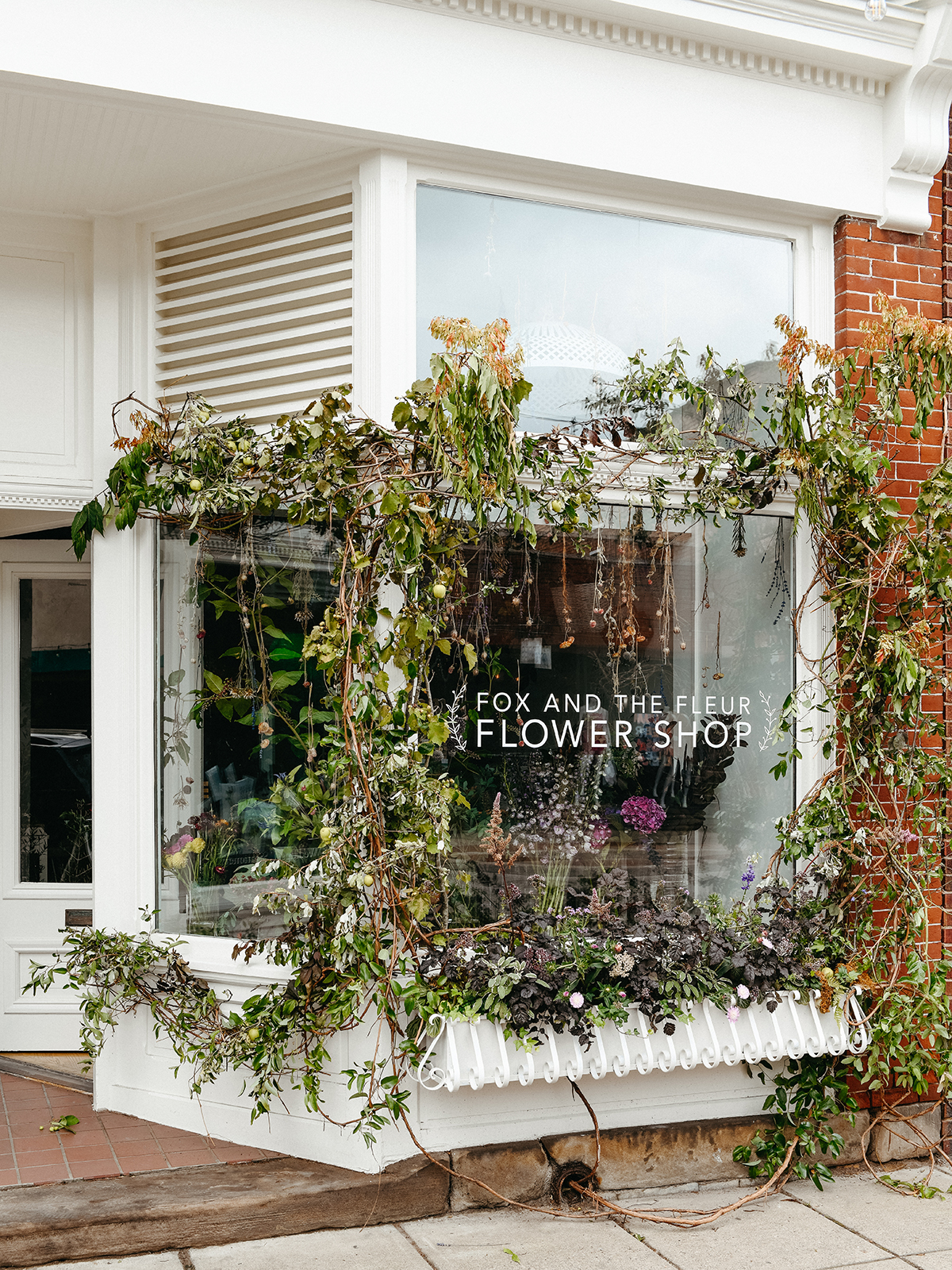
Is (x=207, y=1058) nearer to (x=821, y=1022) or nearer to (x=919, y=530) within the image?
(x=821, y=1022)

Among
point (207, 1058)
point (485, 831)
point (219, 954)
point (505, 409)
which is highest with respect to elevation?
point (505, 409)

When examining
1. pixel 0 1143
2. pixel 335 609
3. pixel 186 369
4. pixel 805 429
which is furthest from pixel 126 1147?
pixel 805 429

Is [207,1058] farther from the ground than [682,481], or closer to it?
closer to it

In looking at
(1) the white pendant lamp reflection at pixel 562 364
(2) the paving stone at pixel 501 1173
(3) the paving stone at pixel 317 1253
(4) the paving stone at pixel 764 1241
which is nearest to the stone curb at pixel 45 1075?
(3) the paving stone at pixel 317 1253

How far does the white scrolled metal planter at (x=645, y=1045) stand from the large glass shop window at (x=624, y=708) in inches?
19.5

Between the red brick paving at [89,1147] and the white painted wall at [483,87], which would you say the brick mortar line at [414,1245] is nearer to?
the red brick paving at [89,1147]

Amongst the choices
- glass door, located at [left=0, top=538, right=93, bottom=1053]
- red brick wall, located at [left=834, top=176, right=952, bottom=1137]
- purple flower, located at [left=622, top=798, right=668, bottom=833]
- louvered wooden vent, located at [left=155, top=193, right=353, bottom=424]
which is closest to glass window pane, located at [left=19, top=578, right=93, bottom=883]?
glass door, located at [left=0, top=538, right=93, bottom=1053]

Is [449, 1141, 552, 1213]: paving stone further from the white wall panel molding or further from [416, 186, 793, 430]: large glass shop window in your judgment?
the white wall panel molding

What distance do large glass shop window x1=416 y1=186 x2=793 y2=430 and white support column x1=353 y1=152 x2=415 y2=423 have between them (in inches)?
3.8

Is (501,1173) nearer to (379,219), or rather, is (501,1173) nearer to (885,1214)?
(885,1214)

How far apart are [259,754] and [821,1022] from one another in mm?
2543

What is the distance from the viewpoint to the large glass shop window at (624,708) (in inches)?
175

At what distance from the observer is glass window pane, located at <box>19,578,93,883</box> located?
563 cm

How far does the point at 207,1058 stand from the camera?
423cm
